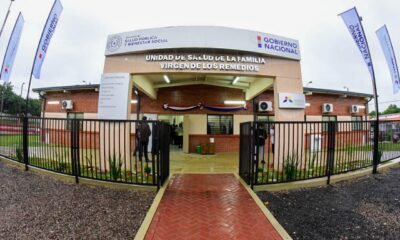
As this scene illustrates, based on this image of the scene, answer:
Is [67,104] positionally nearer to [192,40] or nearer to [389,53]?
[192,40]

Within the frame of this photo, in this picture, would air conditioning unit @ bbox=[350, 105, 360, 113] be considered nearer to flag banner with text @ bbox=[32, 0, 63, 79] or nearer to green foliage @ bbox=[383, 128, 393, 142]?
green foliage @ bbox=[383, 128, 393, 142]

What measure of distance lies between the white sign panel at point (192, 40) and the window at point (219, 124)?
19.0 ft

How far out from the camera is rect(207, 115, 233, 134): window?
12695 millimetres

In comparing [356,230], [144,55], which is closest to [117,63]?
[144,55]

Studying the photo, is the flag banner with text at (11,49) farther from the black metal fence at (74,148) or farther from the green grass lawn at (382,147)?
the green grass lawn at (382,147)

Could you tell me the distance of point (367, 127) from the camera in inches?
256

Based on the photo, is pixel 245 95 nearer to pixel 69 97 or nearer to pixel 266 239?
pixel 266 239

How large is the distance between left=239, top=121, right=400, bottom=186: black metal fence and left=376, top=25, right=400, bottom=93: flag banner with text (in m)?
1.76

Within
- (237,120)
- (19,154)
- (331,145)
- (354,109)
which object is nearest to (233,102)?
(237,120)

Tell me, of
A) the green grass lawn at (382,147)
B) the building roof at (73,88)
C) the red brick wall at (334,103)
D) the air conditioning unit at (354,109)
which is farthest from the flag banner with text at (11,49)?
the air conditioning unit at (354,109)

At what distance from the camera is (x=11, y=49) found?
8.30 m

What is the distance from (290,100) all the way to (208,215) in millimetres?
5767

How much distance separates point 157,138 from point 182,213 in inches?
72.4

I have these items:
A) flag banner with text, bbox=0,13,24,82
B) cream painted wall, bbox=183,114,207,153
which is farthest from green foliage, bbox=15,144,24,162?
cream painted wall, bbox=183,114,207,153
